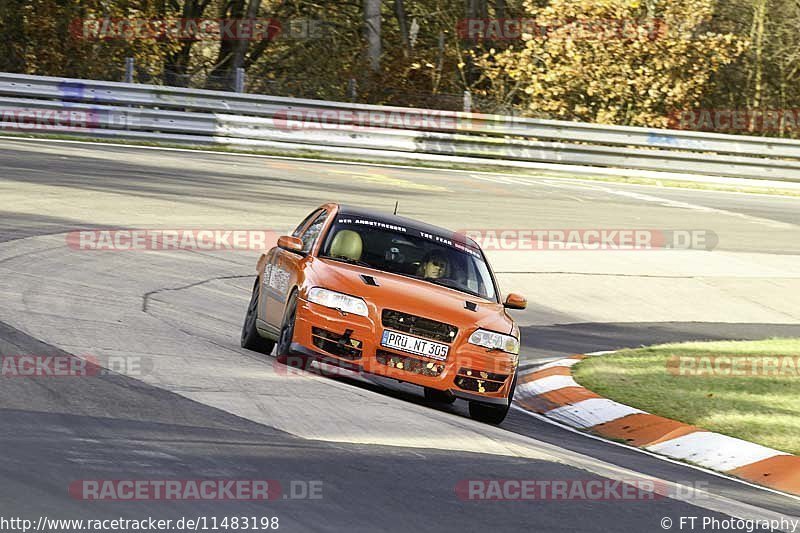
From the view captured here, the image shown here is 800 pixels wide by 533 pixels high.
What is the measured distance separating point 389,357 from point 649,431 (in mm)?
2219

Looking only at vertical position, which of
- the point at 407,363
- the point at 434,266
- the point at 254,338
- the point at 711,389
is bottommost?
the point at 711,389

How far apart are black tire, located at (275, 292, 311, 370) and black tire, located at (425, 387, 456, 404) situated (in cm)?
100

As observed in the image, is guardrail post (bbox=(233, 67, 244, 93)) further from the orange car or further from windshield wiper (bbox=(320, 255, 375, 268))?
windshield wiper (bbox=(320, 255, 375, 268))

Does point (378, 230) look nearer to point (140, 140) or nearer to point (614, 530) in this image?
point (614, 530)

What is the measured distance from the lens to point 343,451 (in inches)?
291

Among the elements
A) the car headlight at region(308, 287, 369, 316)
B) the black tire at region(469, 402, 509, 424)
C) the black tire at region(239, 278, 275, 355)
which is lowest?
the black tire at region(469, 402, 509, 424)

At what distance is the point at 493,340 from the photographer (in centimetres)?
1002

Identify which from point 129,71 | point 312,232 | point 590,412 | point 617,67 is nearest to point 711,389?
point 590,412

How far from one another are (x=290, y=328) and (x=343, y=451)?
2850 millimetres

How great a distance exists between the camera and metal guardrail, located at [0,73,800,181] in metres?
29.0

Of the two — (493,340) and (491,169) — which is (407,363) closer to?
(493,340)

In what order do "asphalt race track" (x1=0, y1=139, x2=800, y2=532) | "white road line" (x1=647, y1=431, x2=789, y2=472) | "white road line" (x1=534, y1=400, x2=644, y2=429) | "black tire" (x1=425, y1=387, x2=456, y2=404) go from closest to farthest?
"asphalt race track" (x1=0, y1=139, x2=800, y2=532), "white road line" (x1=647, y1=431, x2=789, y2=472), "black tire" (x1=425, y1=387, x2=456, y2=404), "white road line" (x1=534, y1=400, x2=644, y2=429)

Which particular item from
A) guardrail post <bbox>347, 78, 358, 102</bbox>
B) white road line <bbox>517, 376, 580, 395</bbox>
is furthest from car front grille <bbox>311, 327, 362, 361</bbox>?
guardrail post <bbox>347, 78, 358, 102</bbox>

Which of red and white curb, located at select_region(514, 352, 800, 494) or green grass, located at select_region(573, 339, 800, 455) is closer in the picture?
red and white curb, located at select_region(514, 352, 800, 494)
